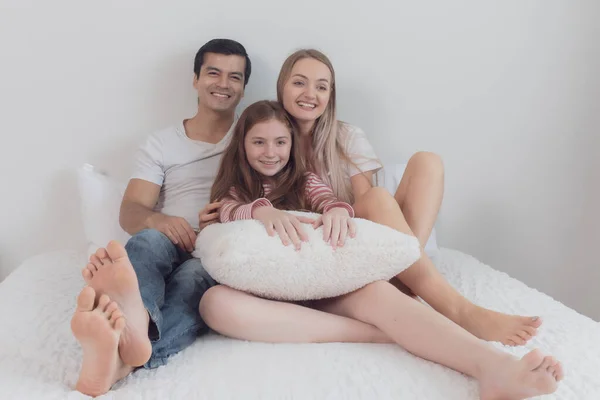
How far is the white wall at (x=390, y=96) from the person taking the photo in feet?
5.25

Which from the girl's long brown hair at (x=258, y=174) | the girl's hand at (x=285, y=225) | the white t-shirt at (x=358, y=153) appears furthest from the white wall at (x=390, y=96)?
the girl's hand at (x=285, y=225)

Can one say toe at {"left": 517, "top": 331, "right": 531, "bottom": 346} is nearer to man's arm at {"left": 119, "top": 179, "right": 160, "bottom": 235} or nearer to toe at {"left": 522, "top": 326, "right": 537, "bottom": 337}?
toe at {"left": 522, "top": 326, "right": 537, "bottom": 337}

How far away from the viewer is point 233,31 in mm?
1624

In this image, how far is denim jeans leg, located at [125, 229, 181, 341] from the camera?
930mm

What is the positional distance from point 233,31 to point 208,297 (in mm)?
937

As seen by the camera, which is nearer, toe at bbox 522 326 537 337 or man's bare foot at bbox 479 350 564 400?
man's bare foot at bbox 479 350 564 400

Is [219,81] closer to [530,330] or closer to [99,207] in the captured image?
[99,207]

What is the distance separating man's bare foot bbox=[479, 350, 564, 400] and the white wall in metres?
1.03

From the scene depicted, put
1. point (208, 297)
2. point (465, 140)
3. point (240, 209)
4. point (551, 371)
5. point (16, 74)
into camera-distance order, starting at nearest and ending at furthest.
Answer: point (551, 371) < point (208, 297) < point (240, 209) < point (16, 74) < point (465, 140)

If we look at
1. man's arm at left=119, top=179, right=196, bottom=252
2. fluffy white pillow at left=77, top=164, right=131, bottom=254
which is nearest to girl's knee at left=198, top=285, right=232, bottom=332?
man's arm at left=119, top=179, right=196, bottom=252

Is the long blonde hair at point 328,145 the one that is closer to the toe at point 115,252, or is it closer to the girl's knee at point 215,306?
the girl's knee at point 215,306

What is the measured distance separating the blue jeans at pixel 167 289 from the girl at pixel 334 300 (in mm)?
47

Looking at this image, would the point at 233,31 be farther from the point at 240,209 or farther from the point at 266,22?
the point at 240,209

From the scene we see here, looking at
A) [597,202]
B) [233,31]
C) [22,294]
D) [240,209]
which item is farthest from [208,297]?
[597,202]
